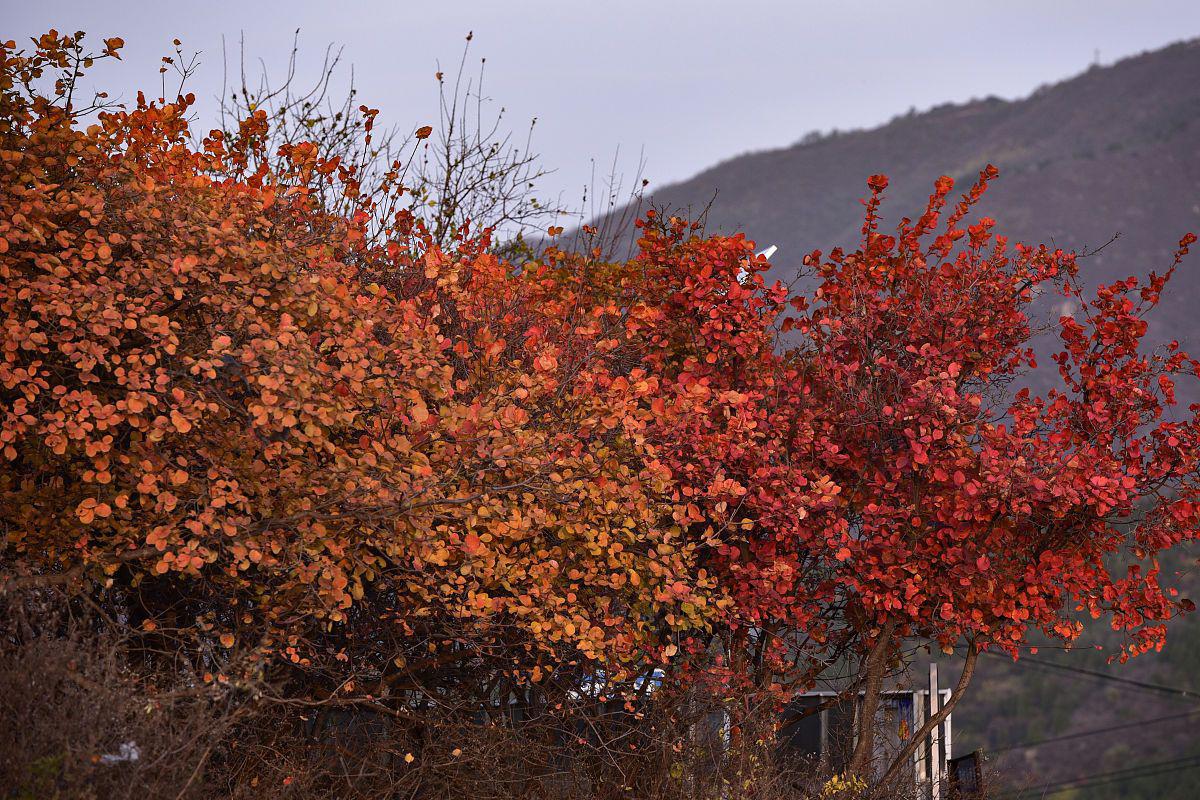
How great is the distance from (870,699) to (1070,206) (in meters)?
96.9

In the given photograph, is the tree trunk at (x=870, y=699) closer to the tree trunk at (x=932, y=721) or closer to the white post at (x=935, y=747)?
the tree trunk at (x=932, y=721)

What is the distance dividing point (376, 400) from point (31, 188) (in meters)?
2.09

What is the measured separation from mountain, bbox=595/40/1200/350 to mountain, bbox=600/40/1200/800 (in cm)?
19

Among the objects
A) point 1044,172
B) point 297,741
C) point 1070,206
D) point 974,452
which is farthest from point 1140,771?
point 297,741

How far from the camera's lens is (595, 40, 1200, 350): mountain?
305ft

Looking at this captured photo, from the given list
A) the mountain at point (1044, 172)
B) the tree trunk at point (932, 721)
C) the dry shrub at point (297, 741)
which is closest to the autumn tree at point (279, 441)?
the dry shrub at point (297, 741)

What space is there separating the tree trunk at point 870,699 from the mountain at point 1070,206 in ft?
89.6

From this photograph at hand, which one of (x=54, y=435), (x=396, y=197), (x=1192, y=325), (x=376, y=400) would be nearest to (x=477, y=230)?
(x=396, y=197)

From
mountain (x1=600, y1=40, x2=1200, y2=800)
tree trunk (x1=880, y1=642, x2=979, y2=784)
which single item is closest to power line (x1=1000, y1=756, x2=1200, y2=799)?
mountain (x1=600, y1=40, x2=1200, y2=800)

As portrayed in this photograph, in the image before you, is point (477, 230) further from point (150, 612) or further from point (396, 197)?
point (150, 612)

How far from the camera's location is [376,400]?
22.3ft

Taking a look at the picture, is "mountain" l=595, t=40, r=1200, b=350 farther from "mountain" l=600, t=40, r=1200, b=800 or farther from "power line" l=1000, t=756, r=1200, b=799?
"power line" l=1000, t=756, r=1200, b=799

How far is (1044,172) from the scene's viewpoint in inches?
4087

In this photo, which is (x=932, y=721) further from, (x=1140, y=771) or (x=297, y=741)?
(x=1140, y=771)
